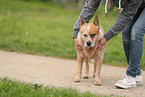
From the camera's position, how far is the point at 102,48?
367cm

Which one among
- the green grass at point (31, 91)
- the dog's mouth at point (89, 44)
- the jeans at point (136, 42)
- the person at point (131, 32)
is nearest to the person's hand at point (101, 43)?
the person at point (131, 32)

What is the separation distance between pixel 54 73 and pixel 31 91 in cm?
135

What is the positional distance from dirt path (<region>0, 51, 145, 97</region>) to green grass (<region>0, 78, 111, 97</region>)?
0.27 meters

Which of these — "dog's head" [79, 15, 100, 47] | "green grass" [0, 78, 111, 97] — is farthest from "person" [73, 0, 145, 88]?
"green grass" [0, 78, 111, 97]

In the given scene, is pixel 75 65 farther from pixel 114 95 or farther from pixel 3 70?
pixel 114 95

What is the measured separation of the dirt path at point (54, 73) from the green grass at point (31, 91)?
27 cm

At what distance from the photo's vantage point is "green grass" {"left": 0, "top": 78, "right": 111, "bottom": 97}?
298 cm

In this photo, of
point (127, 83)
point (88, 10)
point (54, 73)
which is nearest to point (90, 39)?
point (88, 10)

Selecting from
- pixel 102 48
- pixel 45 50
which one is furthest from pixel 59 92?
pixel 45 50

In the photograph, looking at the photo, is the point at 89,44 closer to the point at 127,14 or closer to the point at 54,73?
the point at 127,14

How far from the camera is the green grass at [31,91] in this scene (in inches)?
117

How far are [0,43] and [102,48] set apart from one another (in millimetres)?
3940

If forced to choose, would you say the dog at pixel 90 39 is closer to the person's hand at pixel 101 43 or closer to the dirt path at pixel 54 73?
the person's hand at pixel 101 43

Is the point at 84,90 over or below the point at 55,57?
below
